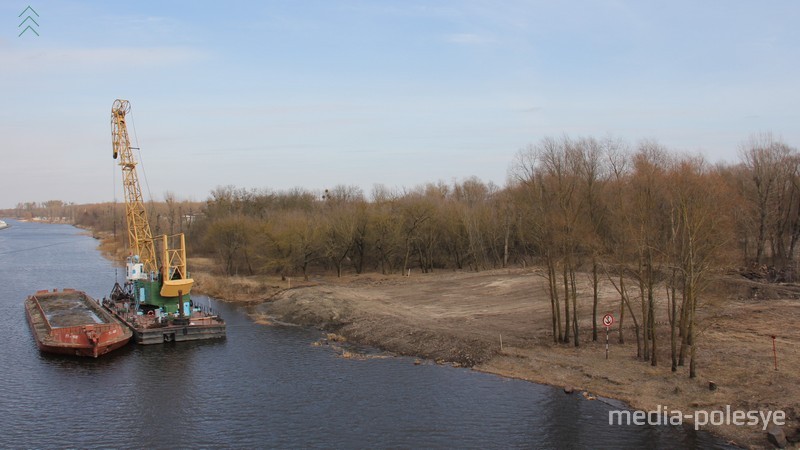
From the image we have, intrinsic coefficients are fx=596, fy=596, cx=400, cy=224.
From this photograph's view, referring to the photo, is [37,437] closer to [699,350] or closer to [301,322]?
[301,322]

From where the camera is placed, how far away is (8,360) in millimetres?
37375

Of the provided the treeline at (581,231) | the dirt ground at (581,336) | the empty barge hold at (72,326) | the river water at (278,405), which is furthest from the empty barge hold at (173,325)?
the treeline at (581,231)

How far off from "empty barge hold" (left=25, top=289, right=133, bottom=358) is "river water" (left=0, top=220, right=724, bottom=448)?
81cm

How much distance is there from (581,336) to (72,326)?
114ft

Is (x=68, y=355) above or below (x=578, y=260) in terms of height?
below

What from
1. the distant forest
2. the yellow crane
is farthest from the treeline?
the yellow crane

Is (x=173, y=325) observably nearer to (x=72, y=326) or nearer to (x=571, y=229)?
(x=72, y=326)

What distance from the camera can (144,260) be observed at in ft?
205

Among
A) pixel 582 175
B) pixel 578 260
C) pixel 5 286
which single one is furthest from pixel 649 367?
pixel 5 286

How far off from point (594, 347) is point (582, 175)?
10.0 meters

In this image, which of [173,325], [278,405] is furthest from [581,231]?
[173,325]

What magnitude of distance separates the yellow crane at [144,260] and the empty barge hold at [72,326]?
144 inches

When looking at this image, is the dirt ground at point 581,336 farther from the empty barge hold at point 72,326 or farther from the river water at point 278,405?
the empty barge hold at point 72,326

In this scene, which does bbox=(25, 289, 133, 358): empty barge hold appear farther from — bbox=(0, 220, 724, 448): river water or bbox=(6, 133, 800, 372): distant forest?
bbox=(6, 133, 800, 372): distant forest
